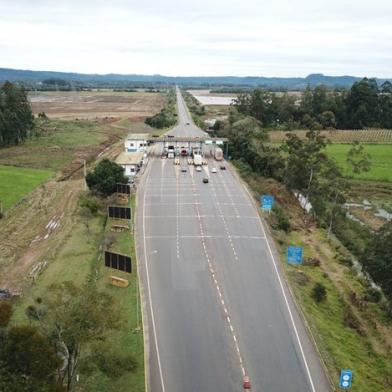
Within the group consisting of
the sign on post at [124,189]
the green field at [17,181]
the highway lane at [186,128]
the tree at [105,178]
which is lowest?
the green field at [17,181]

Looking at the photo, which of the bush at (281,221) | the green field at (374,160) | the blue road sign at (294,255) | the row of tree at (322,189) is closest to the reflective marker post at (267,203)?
the bush at (281,221)

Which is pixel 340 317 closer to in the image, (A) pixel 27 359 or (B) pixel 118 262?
(B) pixel 118 262

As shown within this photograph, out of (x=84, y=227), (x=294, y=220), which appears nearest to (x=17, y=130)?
(x=84, y=227)

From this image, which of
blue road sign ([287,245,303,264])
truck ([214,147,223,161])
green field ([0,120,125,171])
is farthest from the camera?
green field ([0,120,125,171])

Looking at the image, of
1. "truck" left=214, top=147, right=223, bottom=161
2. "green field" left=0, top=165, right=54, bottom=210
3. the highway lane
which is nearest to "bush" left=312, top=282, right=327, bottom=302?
"green field" left=0, top=165, right=54, bottom=210

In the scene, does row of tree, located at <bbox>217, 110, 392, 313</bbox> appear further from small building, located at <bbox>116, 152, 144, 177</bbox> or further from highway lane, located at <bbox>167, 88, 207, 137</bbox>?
highway lane, located at <bbox>167, 88, 207, 137</bbox>

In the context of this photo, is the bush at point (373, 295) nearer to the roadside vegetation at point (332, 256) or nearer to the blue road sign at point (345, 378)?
the roadside vegetation at point (332, 256)
